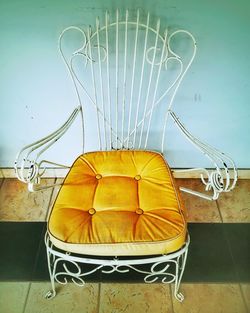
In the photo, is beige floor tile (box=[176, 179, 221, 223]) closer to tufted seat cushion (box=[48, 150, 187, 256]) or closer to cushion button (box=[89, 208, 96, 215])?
tufted seat cushion (box=[48, 150, 187, 256])

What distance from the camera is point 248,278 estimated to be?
1406 mm

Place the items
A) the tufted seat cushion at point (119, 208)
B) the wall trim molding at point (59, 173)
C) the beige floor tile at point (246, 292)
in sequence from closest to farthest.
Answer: the tufted seat cushion at point (119, 208), the beige floor tile at point (246, 292), the wall trim molding at point (59, 173)

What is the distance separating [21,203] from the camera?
1737mm

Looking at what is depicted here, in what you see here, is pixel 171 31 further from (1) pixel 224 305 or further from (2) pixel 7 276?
(2) pixel 7 276

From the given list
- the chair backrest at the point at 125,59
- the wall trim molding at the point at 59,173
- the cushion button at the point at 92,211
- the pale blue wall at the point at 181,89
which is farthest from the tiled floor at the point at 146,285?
the chair backrest at the point at 125,59

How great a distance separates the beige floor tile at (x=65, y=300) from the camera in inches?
50.2

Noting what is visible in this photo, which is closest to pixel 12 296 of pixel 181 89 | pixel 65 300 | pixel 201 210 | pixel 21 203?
pixel 65 300

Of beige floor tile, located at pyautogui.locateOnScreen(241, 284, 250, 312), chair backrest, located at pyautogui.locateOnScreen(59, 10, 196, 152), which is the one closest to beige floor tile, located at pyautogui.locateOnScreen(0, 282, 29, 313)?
chair backrest, located at pyautogui.locateOnScreen(59, 10, 196, 152)

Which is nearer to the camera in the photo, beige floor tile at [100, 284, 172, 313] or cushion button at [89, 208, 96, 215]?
cushion button at [89, 208, 96, 215]

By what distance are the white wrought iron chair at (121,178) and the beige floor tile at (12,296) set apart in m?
0.14

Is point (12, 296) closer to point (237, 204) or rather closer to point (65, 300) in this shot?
point (65, 300)

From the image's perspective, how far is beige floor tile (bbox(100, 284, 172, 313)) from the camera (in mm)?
1279

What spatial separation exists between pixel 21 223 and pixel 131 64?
107 centimetres

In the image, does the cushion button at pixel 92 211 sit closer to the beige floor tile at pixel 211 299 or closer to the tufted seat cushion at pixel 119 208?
the tufted seat cushion at pixel 119 208
